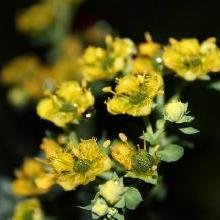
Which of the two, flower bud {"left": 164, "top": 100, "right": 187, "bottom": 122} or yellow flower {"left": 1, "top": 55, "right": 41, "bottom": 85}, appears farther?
yellow flower {"left": 1, "top": 55, "right": 41, "bottom": 85}

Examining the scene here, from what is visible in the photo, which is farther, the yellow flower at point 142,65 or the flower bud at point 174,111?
the yellow flower at point 142,65

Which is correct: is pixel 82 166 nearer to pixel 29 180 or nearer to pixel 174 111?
pixel 174 111

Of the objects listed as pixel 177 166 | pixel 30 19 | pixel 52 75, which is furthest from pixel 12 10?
pixel 177 166

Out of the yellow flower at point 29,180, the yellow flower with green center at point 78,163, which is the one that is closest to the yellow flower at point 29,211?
the yellow flower at point 29,180

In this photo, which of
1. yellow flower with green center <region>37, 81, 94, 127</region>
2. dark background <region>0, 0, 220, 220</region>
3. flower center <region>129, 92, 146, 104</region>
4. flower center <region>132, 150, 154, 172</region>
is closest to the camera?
flower center <region>132, 150, 154, 172</region>

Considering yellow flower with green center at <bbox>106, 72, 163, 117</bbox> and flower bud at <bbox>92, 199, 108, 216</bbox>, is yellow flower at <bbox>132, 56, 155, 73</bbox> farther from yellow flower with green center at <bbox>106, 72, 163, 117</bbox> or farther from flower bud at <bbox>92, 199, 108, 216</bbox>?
flower bud at <bbox>92, 199, 108, 216</bbox>

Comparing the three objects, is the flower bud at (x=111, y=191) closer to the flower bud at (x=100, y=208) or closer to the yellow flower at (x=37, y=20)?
the flower bud at (x=100, y=208)

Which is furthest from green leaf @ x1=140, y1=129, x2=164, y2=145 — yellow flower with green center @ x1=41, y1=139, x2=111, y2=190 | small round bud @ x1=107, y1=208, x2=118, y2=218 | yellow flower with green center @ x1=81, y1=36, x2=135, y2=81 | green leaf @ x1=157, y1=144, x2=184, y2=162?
yellow flower with green center @ x1=81, y1=36, x2=135, y2=81
